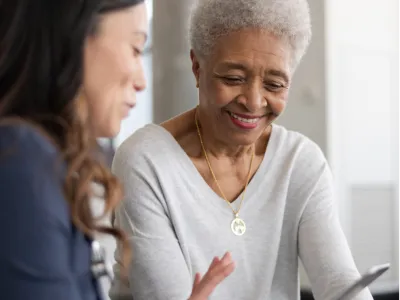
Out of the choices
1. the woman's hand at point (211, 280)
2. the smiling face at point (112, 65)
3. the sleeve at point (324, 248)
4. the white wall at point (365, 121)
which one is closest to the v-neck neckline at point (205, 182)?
the sleeve at point (324, 248)

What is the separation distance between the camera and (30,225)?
2.37 feet

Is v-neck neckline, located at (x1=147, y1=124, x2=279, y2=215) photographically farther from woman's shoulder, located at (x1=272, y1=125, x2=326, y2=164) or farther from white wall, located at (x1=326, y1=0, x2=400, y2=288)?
white wall, located at (x1=326, y1=0, x2=400, y2=288)

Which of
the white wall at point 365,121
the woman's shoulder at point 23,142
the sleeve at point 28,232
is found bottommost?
the white wall at point 365,121

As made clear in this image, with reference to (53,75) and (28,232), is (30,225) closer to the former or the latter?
(28,232)

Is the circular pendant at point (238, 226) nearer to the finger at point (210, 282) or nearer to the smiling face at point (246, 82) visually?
→ the smiling face at point (246, 82)

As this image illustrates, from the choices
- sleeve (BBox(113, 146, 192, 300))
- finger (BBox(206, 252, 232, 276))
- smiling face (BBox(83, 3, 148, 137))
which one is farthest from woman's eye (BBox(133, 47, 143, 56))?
sleeve (BBox(113, 146, 192, 300))

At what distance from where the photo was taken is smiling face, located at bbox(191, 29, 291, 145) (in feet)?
4.85

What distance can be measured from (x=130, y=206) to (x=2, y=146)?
720mm

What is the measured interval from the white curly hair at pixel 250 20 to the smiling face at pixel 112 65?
58cm

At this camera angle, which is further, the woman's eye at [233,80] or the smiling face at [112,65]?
the woman's eye at [233,80]

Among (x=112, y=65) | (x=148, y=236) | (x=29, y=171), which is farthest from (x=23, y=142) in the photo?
(x=148, y=236)

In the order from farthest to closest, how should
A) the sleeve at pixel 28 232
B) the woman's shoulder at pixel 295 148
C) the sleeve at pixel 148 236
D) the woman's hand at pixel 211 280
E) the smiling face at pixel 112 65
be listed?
the woman's shoulder at pixel 295 148 < the sleeve at pixel 148 236 < the woman's hand at pixel 211 280 < the smiling face at pixel 112 65 < the sleeve at pixel 28 232

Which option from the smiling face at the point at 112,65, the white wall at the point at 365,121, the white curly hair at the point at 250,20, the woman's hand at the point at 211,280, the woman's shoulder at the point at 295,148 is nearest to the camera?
the smiling face at the point at 112,65

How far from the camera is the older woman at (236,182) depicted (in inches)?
57.2
